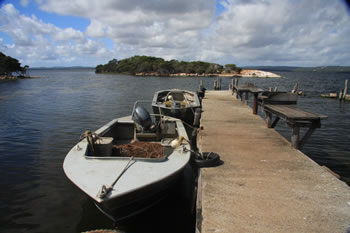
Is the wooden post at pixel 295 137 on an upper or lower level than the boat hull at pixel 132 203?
upper

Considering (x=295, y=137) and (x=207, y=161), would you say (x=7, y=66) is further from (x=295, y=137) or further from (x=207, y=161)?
(x=295, y=137)

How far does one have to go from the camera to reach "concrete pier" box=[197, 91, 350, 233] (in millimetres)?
3545

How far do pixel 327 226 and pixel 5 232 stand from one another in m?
6.19

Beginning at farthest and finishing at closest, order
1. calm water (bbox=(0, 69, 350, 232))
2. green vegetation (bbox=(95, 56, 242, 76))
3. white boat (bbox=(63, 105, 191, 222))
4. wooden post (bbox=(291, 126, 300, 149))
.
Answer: green vegetation (bbox=(95, 56, 242, 76))
wooden post (bbox=(291, 126, 300, 149))
calm water (bbox=(0, 69, 350, 232))
white boat (bbox=(63, 105, 191, 222))

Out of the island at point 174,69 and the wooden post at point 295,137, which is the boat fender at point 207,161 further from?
the island at point 174,69

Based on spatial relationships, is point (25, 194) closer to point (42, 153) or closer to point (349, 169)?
point (42, 153)

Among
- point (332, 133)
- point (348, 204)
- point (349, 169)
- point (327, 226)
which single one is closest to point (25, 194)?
point (327, 226)

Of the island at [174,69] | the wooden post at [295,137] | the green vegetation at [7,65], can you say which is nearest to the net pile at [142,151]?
the wooden post at [295,137]

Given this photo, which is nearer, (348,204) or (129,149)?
(348,204)

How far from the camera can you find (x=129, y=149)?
20.6 feet

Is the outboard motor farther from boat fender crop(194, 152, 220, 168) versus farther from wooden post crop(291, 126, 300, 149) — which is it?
wooden post crop(291, 126, 300, 149)

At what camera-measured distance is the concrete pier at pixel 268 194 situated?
3.54m

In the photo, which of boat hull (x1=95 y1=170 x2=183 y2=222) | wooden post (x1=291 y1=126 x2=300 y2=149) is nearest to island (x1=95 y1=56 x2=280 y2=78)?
wooden post (x1=291 y1=126 x2=300 y2=149)

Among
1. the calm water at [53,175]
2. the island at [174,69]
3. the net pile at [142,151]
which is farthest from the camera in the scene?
the island at [174,69]
